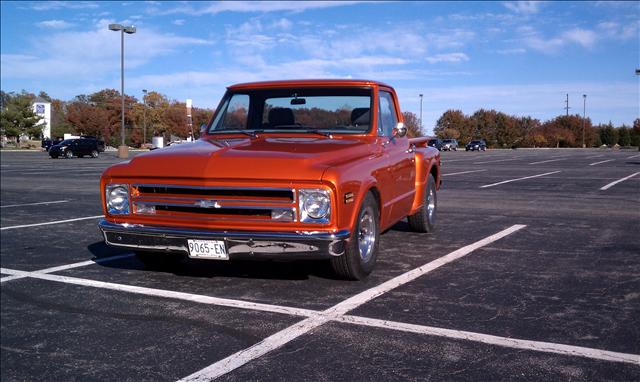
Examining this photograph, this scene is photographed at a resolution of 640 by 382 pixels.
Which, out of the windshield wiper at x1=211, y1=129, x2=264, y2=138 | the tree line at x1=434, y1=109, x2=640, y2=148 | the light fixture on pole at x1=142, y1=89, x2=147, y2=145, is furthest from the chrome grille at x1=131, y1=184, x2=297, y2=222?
the tree line at x1=434, y1=109, x2=640, y2=148

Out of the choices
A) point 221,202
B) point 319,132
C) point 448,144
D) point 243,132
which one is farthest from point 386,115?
point 448,144

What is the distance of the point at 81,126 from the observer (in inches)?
3698

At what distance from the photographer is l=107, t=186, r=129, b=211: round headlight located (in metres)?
5.27

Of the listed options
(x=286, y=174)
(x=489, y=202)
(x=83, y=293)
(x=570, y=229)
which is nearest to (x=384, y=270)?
(x=286, y=174)

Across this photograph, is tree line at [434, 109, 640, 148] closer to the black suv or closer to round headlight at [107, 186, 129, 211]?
the black suv

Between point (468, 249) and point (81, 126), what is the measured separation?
3772 inches

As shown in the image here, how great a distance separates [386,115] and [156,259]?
2.94 meters

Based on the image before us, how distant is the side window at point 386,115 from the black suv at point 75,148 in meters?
41.1

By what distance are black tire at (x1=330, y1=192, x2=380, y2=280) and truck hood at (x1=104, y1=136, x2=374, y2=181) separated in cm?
49

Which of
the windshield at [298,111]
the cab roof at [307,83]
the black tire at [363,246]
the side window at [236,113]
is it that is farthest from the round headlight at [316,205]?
the cab roof at [307,83]

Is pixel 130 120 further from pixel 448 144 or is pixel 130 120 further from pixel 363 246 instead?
pixel 363 246

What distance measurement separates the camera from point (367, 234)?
5.47m

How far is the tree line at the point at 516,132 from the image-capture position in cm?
10012

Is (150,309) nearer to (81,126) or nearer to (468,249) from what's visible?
(468,249)
